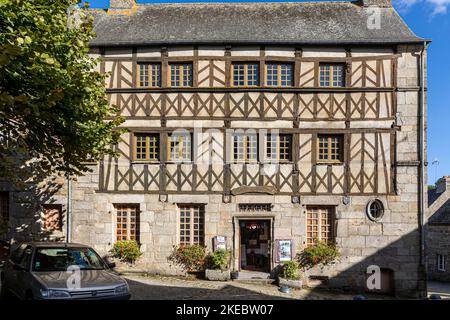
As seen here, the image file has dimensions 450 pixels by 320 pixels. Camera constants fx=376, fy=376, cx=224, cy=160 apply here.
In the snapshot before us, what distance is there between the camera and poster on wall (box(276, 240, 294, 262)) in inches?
468

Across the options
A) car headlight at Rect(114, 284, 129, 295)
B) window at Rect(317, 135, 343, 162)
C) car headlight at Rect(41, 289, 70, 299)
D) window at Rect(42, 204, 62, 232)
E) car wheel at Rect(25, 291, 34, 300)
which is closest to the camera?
car headlight at Rect(41, 289, 70, 299)

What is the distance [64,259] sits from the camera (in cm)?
741

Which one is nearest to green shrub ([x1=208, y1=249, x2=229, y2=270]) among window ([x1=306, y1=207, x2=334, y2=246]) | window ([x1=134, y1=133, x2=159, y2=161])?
window ([x1=306, y1=207, x2=334, y2=246])

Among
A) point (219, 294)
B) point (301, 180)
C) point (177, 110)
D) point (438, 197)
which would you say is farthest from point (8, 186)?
point (438, 197)

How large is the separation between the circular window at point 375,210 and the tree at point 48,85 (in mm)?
8076

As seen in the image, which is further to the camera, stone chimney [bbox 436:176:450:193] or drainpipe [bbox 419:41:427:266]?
stone chimney [bbox 436:176:450:193]

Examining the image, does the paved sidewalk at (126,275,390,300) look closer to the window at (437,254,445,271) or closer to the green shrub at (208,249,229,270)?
the green shrub at (208,249,229,270)

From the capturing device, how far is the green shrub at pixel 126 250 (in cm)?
1195

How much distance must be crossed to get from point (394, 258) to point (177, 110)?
27.4 feet

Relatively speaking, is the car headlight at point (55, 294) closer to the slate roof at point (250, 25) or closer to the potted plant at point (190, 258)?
the potted plant at point (190, 258)

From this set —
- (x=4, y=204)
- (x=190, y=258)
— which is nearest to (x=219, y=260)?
(x=190, y=258)

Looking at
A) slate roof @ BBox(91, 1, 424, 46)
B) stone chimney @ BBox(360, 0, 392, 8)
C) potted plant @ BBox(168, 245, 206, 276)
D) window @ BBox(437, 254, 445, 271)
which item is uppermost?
stone chimney @ BBox(360, 0, 392, 8)

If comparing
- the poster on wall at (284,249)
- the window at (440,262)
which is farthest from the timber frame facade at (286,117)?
the window at (440,262)

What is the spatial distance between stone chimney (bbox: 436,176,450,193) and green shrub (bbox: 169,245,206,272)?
17.6 metres
